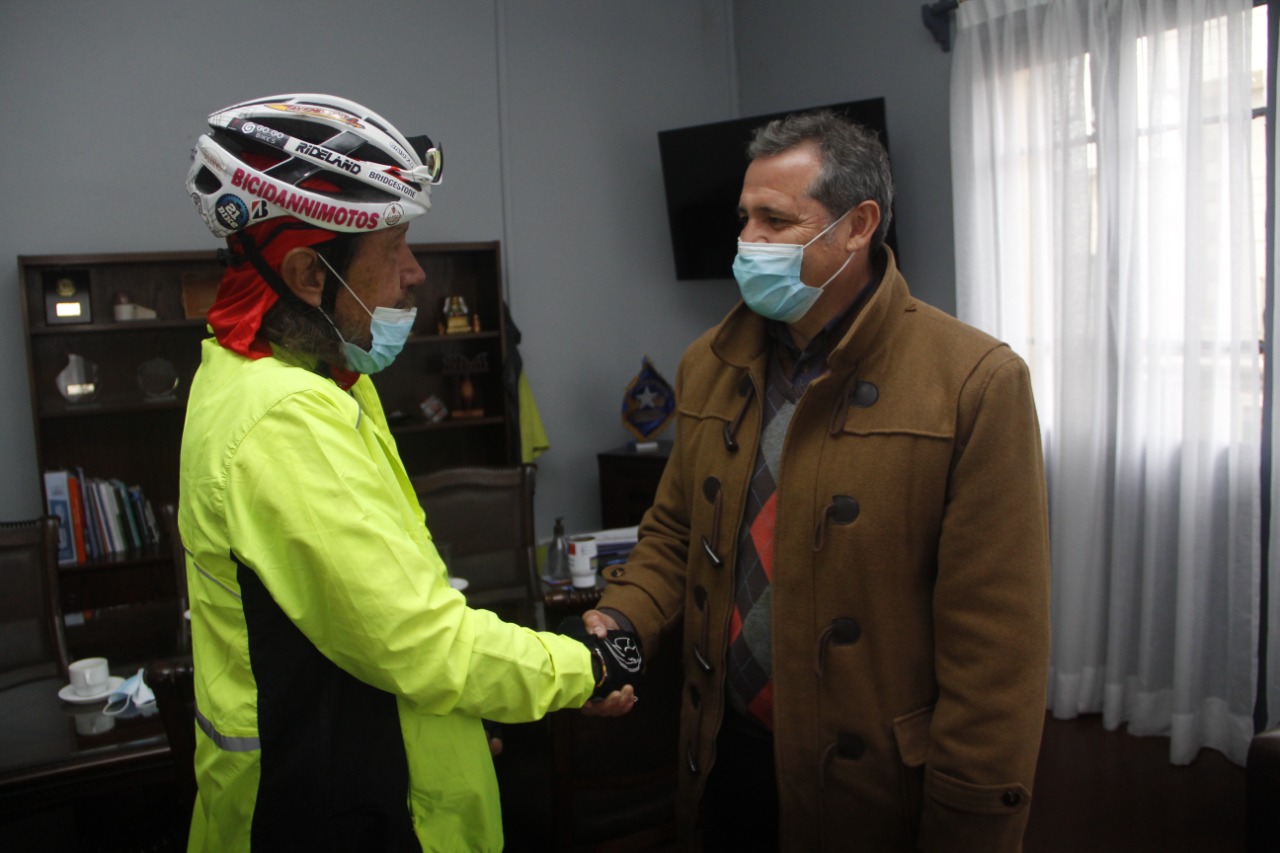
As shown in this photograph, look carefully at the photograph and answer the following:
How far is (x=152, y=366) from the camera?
363 cm

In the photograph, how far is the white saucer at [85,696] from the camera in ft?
6.40

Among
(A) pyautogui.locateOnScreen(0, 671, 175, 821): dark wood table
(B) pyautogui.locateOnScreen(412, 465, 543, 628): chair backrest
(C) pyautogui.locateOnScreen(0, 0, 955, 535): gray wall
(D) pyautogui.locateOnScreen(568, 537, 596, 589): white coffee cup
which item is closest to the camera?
(A) pyautogui.locateOnScreen(0, 671, 175, 821): dark wood table

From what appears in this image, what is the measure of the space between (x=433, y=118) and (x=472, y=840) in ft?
11.9

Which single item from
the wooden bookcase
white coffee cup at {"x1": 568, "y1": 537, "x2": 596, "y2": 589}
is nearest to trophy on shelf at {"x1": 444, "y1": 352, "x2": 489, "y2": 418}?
the wooden bookcase

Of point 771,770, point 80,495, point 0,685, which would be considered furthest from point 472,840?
point 80,495

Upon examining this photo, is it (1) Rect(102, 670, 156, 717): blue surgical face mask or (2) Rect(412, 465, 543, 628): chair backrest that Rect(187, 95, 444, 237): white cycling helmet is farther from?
(2) Rect(412, 465, 543, 628): chair backrest

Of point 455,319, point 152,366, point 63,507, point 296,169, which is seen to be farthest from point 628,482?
point 296,169

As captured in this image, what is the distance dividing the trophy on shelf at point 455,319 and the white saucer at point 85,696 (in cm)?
237

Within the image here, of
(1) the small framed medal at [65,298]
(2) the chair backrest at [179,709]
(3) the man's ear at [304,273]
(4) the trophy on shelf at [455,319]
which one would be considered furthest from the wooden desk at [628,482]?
(3) the man's ear at [304,273]

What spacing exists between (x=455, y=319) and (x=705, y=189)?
4.24 feet

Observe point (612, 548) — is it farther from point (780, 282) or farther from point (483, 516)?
point (780, 282)

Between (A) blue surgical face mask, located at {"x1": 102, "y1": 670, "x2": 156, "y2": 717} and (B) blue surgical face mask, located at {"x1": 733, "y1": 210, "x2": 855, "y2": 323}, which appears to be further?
(A) blue surgical face mask, located at {"x1": 102, "y1": 670, "x2": 156, "y2": 717}

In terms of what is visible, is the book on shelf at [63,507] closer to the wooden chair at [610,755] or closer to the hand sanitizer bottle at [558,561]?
the hand sanitizer bottle at [558,561]

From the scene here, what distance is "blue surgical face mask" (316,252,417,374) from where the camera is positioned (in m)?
1.32
